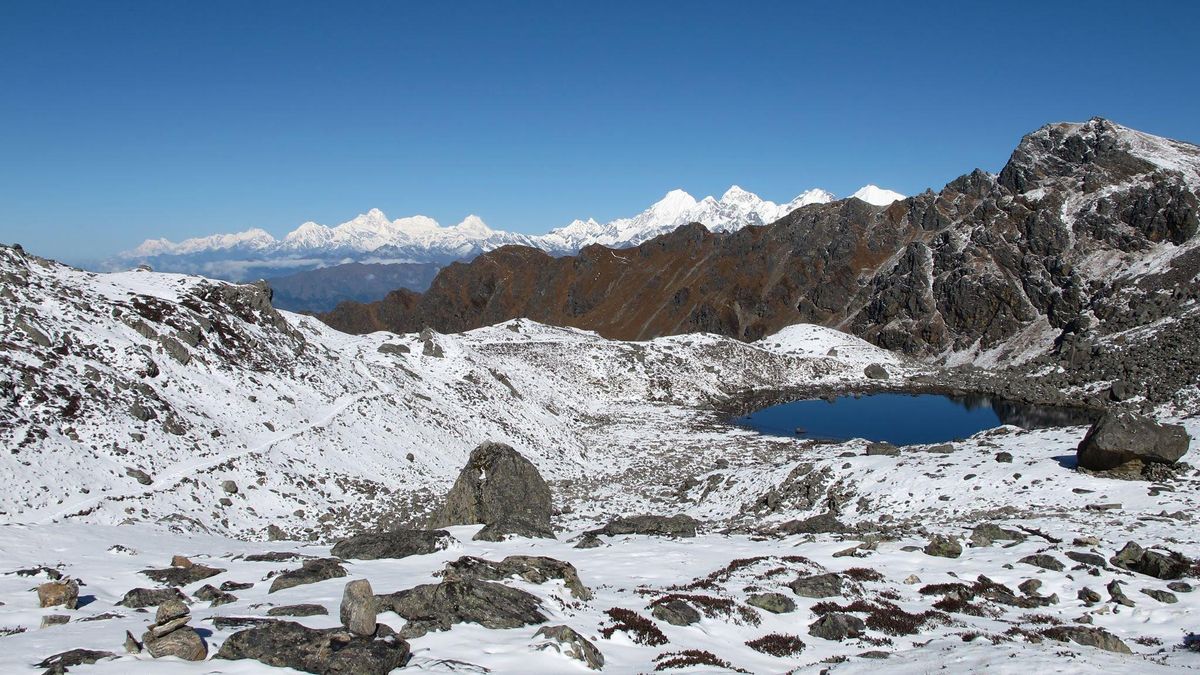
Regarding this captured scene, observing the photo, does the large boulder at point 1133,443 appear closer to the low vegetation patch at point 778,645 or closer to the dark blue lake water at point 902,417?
the low vegetation patch at point 778,645

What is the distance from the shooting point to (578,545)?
91.6 ft

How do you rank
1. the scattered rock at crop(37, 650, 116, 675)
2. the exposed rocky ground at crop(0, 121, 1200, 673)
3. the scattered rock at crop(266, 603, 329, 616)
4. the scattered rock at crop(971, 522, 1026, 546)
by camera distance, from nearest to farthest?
the scattered rock at crop(37, 650, 116, 675) < the exposed rocky ground at crop(0, 121, 1200, 673) < the scattered rock at crop(266, 603, 329, 616) < the scattered rock at crop(971, 522, 1026, 546)

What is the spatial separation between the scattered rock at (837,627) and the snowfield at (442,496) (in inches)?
15.7

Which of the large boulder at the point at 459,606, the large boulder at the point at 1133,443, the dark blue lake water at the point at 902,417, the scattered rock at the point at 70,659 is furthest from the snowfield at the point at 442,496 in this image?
the dark blue lake water at the point at 902,417

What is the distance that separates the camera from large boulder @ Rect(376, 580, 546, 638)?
15406 mm

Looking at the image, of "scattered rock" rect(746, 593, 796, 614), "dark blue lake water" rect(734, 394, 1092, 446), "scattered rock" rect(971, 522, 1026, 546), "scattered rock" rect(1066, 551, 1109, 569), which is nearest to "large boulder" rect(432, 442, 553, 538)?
"scattered rock" rect(746, 593, 796, 614)

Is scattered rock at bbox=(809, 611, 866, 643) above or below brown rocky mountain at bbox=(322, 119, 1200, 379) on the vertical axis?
below

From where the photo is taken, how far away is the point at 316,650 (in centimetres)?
1270

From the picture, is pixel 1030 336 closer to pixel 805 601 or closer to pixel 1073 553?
pixel 1073 553

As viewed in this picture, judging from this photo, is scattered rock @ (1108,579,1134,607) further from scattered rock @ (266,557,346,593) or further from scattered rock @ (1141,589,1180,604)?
scattered rock @ (266,557,346,593)

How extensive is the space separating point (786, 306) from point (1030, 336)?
65288mm

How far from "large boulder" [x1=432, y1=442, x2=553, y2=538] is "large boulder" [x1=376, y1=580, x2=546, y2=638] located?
1803 cm

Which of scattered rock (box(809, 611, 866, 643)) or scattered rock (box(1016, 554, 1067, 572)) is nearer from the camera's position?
scattered rock (box(809, 611, 866, 643))

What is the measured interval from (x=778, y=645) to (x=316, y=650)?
412 inches
